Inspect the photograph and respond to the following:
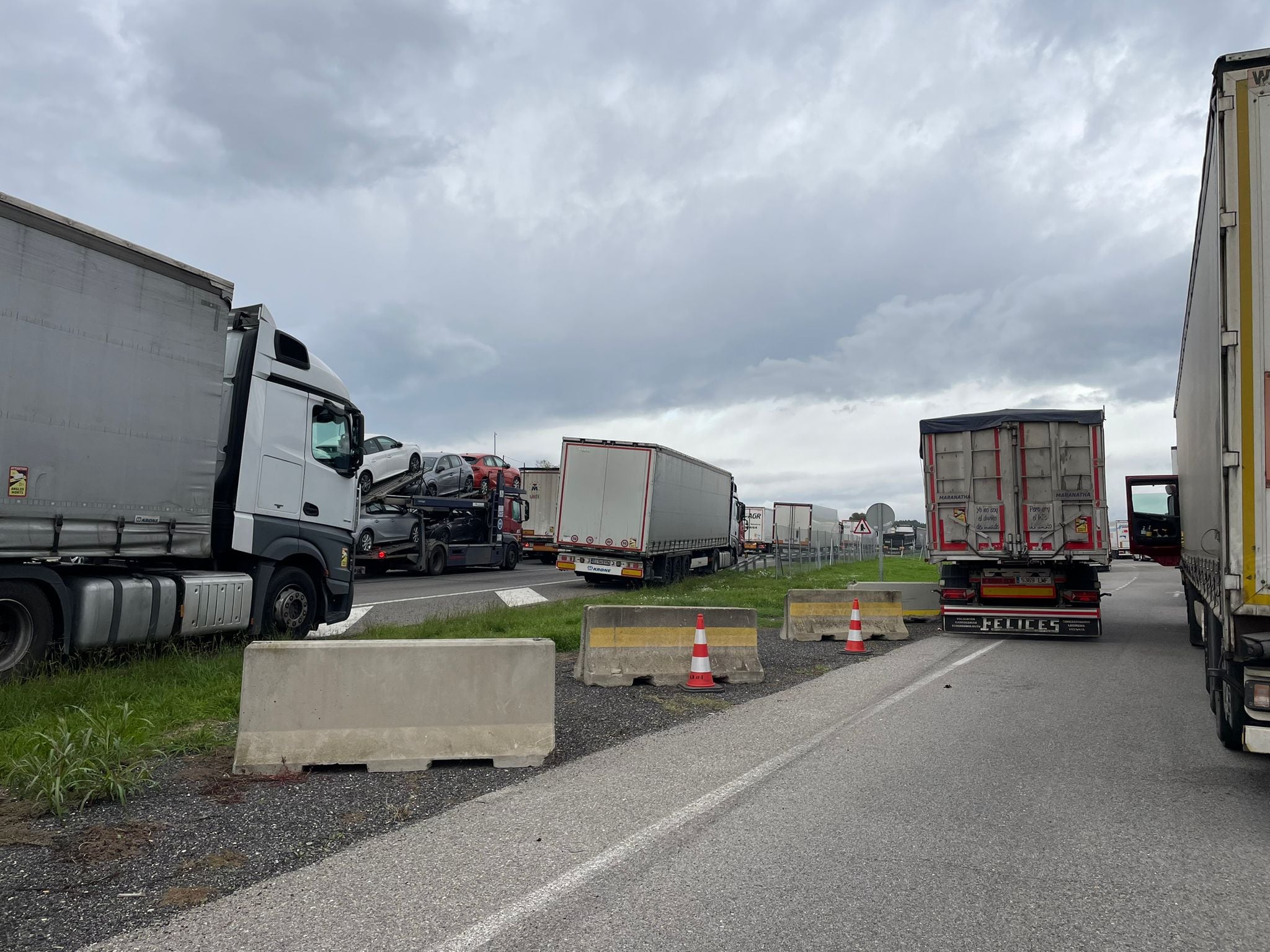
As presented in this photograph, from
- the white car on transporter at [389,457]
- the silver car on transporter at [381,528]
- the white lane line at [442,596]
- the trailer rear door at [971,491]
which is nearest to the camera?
the trailer rear door at [971,491]

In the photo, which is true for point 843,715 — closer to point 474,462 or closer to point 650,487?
point 650,487

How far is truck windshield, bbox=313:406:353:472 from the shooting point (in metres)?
11.4

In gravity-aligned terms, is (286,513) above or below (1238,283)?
below

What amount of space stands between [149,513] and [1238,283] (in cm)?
914

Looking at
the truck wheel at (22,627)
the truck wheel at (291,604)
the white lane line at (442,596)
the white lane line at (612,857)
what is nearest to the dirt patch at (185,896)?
the white lane line at (612,857)

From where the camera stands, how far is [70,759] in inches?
208

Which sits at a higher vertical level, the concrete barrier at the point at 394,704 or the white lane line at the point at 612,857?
the concrete barrier at the point at 394,704

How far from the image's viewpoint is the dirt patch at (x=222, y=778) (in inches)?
206

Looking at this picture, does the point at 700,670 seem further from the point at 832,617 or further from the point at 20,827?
the point at 20,827

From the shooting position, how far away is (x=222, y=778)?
5559 mm

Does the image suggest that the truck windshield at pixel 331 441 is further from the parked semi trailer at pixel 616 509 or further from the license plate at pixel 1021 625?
the parked semi trailer at pixel 616 509

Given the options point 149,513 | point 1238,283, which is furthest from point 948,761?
point 149,513

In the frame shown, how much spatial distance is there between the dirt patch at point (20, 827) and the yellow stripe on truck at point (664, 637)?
5.08m

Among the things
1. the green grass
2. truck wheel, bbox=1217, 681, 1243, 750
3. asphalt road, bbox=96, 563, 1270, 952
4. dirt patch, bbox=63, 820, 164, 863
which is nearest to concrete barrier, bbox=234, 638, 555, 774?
asphalt road, bbox=96, 563, 1270, 952
